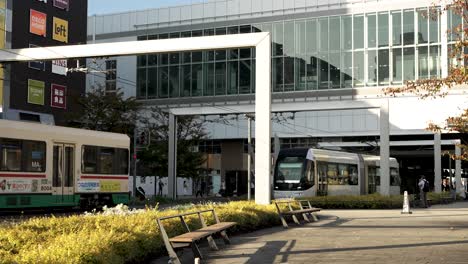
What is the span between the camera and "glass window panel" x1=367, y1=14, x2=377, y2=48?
193ft

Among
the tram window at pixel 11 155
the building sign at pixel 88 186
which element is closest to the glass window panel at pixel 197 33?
the building sign at pixel 88 186

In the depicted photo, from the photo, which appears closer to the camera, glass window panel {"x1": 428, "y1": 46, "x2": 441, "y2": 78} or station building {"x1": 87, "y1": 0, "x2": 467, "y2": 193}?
glass window panel {"x1": 428, "y1": 46, "x2": 441, "y2": 78}

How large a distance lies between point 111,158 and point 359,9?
38.4m

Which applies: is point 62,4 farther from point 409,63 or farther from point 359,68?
point 409,63

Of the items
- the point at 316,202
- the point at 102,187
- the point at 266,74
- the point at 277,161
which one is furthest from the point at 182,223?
the point at 277,161

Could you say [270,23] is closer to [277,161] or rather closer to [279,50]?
[279,50]

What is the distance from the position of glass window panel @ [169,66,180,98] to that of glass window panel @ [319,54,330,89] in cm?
1619

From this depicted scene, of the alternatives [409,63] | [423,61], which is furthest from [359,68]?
[423,61]

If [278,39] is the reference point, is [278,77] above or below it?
below

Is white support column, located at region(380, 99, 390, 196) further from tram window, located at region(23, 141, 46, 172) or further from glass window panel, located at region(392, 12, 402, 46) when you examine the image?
glass window panel, located at region(392, 12, 402, 46)

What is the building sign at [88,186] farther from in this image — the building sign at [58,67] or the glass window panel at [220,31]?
the glass window panel at [220,31]

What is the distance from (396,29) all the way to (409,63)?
3498 millimetres

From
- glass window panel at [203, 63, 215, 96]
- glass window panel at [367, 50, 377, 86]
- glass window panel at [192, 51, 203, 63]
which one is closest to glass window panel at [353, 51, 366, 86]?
glass window panel at [367, 50, 377, 86]

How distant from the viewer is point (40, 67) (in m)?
56.3
